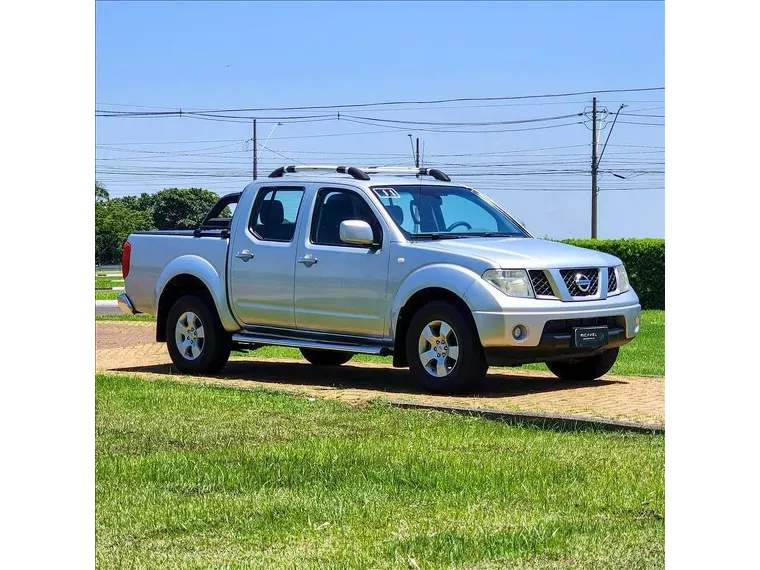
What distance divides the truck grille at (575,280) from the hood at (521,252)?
0.07 meters

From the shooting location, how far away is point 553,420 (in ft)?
28.4

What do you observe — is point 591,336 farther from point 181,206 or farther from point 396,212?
point 181,206

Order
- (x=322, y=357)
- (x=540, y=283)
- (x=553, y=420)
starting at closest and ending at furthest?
(x=553, y=420) → (x=540, y=283) → (x=322, y=357)

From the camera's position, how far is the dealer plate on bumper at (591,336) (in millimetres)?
10555

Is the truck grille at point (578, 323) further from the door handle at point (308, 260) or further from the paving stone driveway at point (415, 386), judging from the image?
the door handle at point (308, 260)

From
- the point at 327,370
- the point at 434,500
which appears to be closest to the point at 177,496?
the point at 434,500

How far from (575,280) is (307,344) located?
2808 millimetres

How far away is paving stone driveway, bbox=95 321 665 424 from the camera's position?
9.74m

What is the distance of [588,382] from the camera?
11781 millimetres

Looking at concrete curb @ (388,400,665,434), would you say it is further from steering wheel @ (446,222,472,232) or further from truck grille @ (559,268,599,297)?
steering wheel @ (446,222,472,232)

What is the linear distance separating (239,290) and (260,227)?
28.1 inches


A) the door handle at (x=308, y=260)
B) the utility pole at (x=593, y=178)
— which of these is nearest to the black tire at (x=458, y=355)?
the door handle at (x=308, y=260)

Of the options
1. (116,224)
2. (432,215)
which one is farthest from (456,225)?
(116,224)
